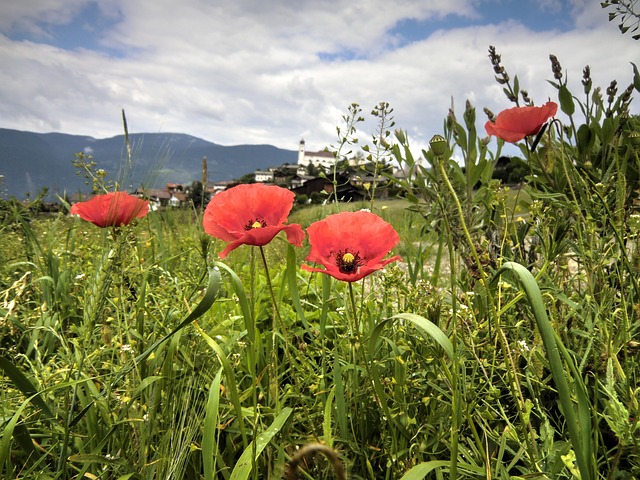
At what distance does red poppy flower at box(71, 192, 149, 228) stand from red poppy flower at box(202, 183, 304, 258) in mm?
351

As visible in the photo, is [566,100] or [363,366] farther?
[566,100]

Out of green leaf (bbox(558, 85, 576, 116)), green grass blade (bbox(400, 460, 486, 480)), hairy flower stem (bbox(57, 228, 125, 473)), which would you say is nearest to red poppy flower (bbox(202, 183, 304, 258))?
hairy flower stem (bbox(57, 228, 125, 473))

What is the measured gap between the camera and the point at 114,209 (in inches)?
55.5

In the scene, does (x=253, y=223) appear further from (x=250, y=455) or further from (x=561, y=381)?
(x=561, y=381)

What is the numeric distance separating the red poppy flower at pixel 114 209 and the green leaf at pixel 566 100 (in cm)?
170

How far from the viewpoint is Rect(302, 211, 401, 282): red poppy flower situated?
114 centimetres

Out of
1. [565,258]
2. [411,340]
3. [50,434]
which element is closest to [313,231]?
[411,340]

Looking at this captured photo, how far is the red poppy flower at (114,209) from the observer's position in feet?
4.65

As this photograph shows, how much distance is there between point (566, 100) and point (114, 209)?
1.81 m

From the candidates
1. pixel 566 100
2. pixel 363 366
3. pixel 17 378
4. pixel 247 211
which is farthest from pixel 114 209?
pixel 566 100

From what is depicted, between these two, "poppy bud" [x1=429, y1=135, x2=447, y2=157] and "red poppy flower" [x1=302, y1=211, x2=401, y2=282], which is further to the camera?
→ "red poppy flower" [x1=302, y1=211, x2=401, y2=282]

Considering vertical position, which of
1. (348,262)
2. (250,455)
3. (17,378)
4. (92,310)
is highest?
(348,262)

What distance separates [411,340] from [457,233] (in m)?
0.65

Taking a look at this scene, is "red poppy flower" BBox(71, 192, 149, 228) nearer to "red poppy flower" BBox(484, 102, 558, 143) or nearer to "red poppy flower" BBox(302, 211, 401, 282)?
"red poppy flower" BBox(302, 211, 401, 282)
